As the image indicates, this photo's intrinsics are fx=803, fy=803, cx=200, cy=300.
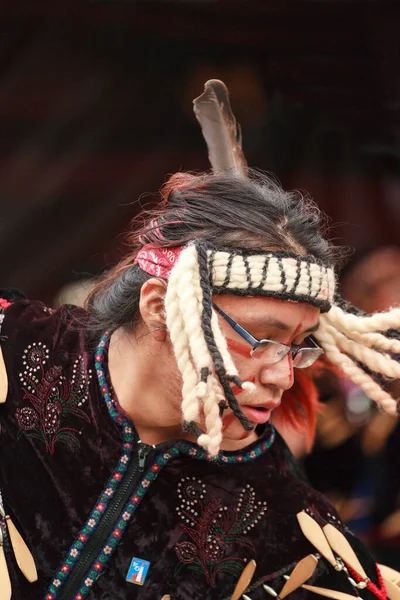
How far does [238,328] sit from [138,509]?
0.59 metres

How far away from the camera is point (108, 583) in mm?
2076

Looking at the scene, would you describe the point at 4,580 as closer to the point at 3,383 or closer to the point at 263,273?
the point at 3,383

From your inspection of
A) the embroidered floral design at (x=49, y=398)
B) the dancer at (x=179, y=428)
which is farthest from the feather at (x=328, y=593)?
the embroidered floral design at (x=49, y=398)

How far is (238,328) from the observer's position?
6.33 feet

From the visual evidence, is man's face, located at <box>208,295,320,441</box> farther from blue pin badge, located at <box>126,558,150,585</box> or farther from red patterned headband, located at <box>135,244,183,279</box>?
blue pin badge, located at <box>126,558,150,585</box>

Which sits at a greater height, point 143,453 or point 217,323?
point 217,323

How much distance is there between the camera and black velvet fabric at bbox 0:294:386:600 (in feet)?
6.88

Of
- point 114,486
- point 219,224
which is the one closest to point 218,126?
point 219,224

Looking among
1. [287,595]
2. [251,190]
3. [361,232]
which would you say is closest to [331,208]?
[361,232]

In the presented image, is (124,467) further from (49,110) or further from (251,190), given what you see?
(49,110)

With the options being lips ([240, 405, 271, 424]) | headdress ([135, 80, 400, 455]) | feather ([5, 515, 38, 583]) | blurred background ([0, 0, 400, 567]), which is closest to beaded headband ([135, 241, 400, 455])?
headdress ([135, 80, 400, 455])

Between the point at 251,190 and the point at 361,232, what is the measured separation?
2.35m

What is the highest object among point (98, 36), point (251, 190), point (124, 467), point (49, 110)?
point (98, 36)

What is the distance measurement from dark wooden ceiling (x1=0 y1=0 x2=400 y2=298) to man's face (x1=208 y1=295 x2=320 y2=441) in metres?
2.08
